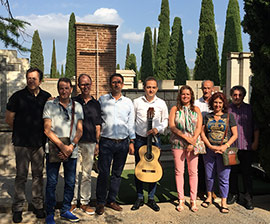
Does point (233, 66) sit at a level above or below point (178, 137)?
above

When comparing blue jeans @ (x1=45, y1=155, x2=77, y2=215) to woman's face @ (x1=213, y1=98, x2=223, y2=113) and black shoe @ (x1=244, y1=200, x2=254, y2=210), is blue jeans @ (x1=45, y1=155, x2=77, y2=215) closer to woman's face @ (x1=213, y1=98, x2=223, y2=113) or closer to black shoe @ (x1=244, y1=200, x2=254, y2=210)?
woman's face @ (x1=213, y1=98, x2=223, y2=113)

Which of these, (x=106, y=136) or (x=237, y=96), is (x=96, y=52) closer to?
(x=106, y=136)

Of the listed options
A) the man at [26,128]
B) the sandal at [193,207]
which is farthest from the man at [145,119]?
the man at [26,128]

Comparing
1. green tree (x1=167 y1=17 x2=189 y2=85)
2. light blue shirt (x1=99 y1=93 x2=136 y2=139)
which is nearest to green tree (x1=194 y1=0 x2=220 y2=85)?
green tree (x1=167 y1=17 x2=189 y2=85)

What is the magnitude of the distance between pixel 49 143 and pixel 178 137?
190 centimetres

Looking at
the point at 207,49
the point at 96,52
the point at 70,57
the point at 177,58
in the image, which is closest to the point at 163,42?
the point at 177,58

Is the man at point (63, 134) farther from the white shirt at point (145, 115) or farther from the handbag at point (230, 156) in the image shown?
the handbag at point (230, 156)

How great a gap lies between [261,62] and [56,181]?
356 cm

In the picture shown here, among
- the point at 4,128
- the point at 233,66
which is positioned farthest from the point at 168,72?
the point at 4,128

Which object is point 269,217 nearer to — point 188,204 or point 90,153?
point 188,204

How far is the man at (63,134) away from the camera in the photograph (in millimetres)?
3840

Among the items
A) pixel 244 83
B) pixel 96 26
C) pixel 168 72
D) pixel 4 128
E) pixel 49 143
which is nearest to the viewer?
pixel 49 143

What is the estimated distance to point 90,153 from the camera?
4273mm

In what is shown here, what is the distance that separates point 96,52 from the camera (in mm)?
8672
